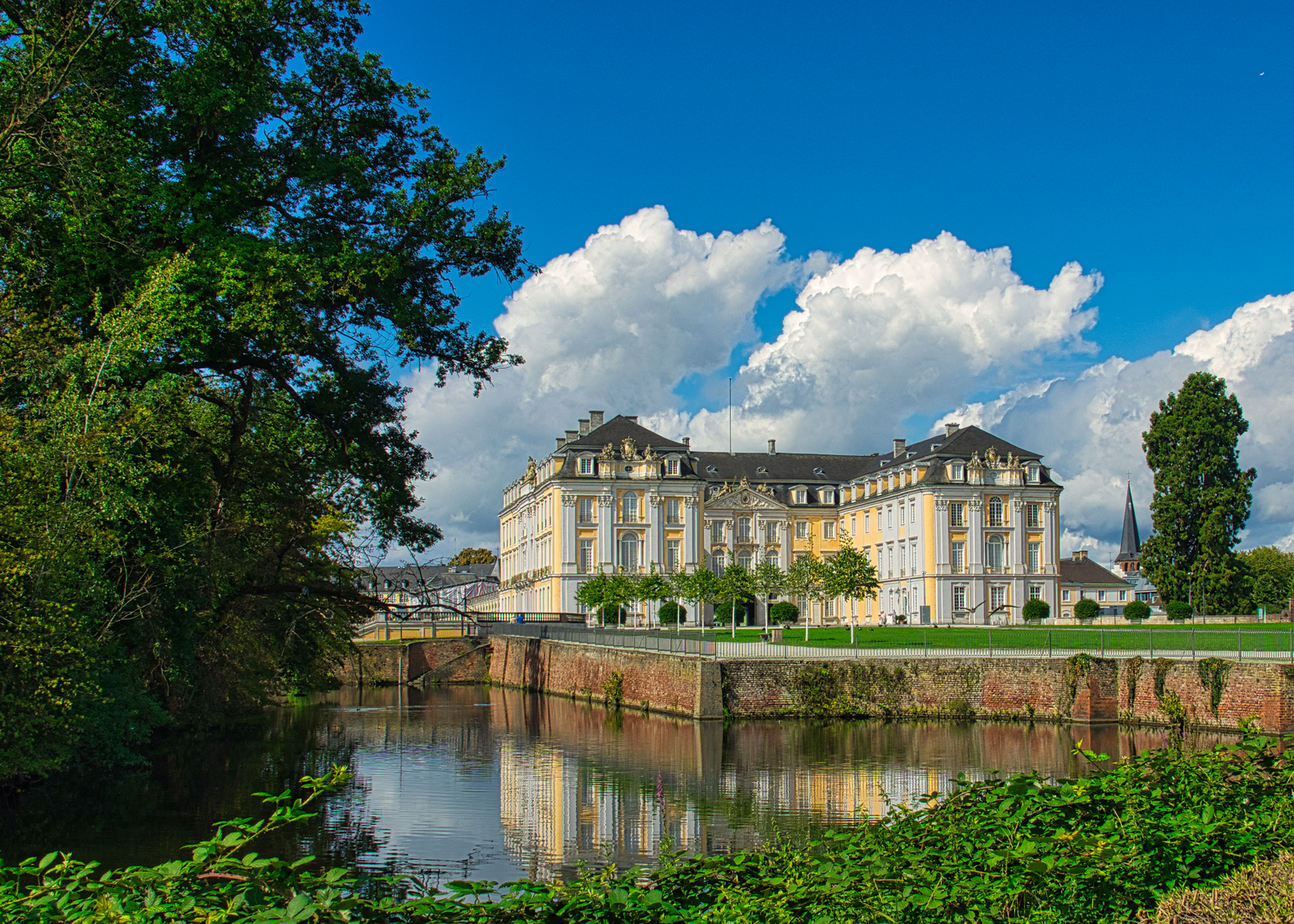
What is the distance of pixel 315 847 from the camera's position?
14711mm

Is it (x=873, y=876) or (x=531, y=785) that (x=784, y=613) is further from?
(x=873, y=876)

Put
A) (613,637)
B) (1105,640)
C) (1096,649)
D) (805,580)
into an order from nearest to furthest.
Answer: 1. (1096,649)
2. (1105,640)
3. (613,637)
4. (805,580)

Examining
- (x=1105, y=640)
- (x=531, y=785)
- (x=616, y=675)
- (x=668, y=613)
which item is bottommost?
(x=531, y=785)

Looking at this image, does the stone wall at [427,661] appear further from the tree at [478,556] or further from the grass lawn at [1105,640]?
the tree at [478,556]

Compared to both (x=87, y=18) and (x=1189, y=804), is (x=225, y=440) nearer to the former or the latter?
(x=87, y=18)

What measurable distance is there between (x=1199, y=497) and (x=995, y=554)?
16.2 meters

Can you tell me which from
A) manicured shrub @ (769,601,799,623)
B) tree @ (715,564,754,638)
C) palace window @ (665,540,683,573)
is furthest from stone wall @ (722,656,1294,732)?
palace window @ (665,540,683,573)

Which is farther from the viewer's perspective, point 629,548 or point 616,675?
point 629,548

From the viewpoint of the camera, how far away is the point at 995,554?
67688 millimetres

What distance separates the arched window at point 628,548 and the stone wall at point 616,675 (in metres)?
18.5

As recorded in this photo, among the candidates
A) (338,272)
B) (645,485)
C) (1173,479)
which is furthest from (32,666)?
(645,485)

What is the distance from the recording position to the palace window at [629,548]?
69.5 meters

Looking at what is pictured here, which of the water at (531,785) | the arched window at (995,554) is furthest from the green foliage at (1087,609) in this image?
the water at (531,785)

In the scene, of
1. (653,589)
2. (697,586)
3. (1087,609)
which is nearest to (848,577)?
(697,586)
